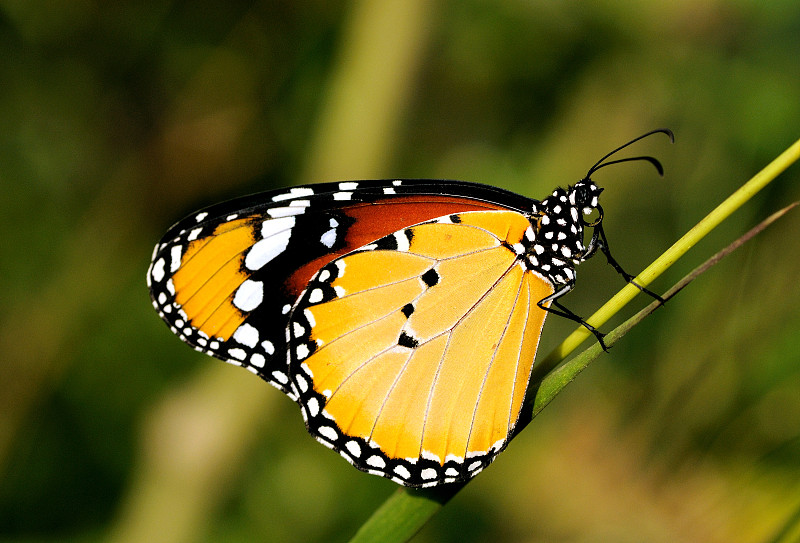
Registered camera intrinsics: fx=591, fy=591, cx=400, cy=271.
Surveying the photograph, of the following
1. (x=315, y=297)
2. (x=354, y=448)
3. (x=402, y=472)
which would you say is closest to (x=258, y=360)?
(x=315, y=297)

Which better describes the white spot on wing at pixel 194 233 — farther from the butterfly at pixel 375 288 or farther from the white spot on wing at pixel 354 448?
the white spot on wing at pixel 354 448

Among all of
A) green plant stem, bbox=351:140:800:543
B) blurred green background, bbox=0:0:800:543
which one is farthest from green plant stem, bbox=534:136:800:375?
blurred green background, bbox=0:0:800:543

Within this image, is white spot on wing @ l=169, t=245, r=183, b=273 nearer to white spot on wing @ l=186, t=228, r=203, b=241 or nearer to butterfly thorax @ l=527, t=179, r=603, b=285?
white spot on wing @ l=186, t=228, r=203, b=241

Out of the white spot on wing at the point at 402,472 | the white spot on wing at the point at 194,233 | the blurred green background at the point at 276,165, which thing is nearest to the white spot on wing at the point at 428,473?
the white spot on wing at the point at 402,472

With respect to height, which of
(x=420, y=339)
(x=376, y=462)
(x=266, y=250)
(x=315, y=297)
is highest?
(x=266, y=250)

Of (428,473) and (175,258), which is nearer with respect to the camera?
(428,473)

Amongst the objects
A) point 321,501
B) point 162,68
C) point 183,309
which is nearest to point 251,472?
point 321,501

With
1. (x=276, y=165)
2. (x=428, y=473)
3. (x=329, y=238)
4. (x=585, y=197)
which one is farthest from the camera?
(x=276, y=165)

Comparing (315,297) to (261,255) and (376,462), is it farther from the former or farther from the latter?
(376,462)
